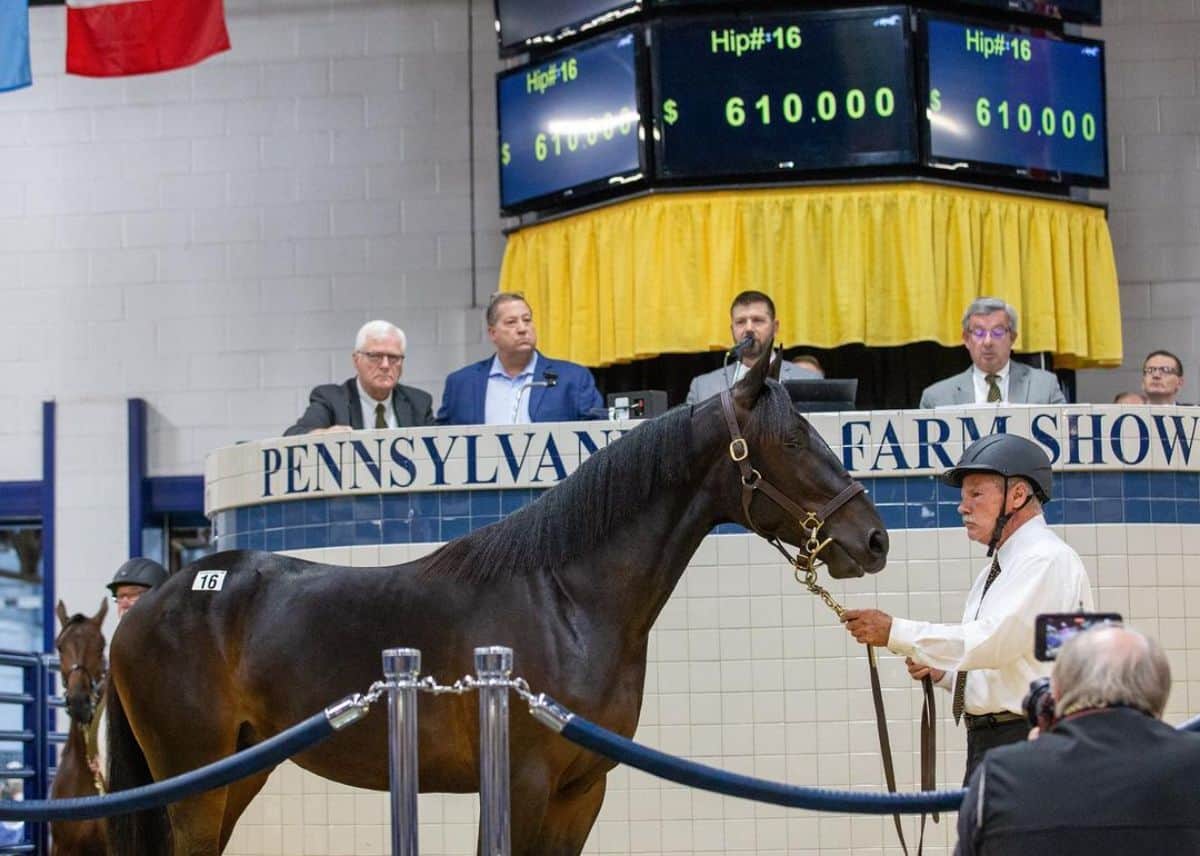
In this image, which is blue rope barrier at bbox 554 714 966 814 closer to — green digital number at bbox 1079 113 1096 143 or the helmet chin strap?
the helmet chin strap

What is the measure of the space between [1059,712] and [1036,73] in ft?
24.5

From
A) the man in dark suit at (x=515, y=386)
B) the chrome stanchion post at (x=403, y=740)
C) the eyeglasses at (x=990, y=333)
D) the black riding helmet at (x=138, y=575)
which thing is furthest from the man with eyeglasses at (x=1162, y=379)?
the chrome stanchion post at (x=403, y=740)

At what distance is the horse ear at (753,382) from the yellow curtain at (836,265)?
4.82m

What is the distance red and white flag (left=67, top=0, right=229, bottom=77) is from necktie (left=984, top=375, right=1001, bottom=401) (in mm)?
5257

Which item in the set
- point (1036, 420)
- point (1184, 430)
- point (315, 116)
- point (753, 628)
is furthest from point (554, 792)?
point (315, 116)

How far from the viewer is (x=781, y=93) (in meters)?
9.55

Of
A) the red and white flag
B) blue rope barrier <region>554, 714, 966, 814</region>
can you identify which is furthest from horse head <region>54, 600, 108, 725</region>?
blue rope barrier <region>554, 714, 966, 814</region>

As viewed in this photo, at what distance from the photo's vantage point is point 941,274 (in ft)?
31.7

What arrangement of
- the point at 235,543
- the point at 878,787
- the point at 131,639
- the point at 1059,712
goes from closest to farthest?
the point at 1059,712 < the point at 131,639 < the point at 878,787 < the point at 235,543

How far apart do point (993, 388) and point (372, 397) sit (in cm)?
251

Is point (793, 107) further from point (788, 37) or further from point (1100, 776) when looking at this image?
point (1100, 776)

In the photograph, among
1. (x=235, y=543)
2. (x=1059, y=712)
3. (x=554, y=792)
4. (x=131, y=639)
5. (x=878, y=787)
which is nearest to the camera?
(x=1059, y=712)

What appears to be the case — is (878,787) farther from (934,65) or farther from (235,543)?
(934,65)

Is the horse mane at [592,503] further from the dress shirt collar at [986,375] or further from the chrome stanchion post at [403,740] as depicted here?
the dress shirt collar at [986,375]
